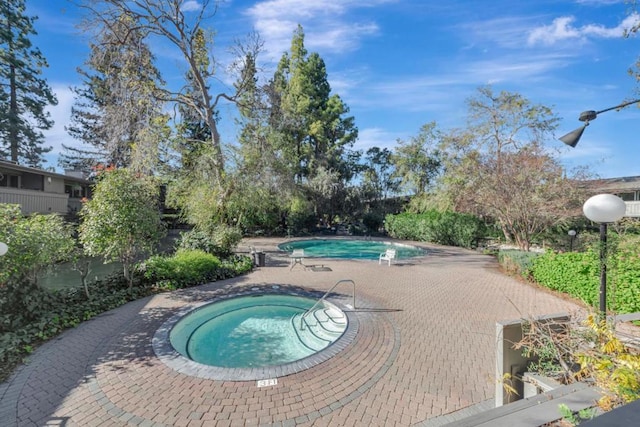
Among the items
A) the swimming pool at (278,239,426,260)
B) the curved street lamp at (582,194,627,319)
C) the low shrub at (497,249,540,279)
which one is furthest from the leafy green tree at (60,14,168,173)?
the low shrub at (497,249,540,279)

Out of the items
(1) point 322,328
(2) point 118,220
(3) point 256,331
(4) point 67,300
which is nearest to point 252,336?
(3) point 256,331

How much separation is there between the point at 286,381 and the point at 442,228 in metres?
19.3

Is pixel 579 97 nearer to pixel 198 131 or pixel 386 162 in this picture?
pixel 386 162

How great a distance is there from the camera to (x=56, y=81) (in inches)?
1005

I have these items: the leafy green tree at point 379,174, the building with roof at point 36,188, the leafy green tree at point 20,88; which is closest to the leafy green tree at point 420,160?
the leafy green tree at point 379,174

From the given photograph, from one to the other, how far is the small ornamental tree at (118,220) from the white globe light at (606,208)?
10590 mm

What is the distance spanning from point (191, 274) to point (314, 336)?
5.28 metres

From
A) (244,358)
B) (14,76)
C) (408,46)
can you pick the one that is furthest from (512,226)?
(14,76)

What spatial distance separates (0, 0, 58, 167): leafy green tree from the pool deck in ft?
90.7

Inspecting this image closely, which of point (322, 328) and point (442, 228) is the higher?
point (442, 228)

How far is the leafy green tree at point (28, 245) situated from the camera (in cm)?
607

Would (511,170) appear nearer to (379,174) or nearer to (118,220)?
(118,220)

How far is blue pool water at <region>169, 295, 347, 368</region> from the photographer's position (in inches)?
237

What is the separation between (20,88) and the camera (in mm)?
23344
